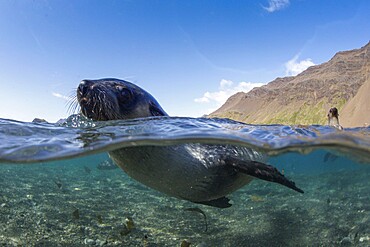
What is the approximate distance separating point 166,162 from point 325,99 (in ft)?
315

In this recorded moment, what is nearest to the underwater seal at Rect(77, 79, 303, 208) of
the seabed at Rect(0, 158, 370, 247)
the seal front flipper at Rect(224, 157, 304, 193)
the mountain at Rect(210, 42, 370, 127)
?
the seal front flipper at Rect(224, 157, 304, 193)

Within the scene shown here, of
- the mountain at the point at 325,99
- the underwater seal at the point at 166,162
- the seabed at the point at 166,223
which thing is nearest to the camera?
the underwater seal at the point at 166,162

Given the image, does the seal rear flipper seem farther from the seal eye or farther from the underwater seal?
the seal eye

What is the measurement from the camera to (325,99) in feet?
302

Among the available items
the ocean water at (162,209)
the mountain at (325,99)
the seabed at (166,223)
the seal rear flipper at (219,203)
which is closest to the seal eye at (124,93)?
the ocean water at (162,209)

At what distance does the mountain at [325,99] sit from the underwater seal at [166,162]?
7311 centimetres

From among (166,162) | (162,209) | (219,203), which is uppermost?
(166,162)

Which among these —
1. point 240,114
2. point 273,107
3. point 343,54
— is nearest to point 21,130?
point 273,107

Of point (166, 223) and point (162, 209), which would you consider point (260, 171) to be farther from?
point (162, 209)

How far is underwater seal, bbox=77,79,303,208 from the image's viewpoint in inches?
175

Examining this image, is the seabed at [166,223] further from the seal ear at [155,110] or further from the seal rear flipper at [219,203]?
the seal ear at [155,110]

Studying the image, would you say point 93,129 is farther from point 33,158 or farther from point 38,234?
point 38,234

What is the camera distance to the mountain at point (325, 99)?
7712cm

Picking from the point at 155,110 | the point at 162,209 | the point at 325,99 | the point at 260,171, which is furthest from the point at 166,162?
the point at 325,99
